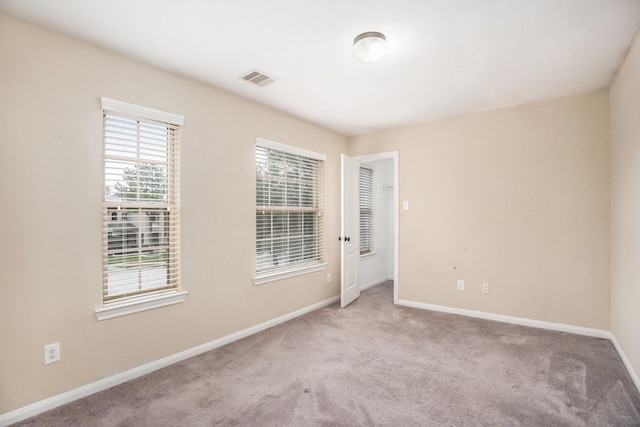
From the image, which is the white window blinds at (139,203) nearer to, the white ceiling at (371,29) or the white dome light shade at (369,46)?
the white ceiling at (371,29)

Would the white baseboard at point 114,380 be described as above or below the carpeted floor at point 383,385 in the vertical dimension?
above

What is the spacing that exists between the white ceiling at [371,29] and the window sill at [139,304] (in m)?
1.88

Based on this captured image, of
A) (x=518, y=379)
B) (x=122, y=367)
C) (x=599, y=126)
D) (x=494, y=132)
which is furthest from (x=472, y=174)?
(x=122, y=367)

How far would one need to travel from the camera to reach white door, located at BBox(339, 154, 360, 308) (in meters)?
4.36

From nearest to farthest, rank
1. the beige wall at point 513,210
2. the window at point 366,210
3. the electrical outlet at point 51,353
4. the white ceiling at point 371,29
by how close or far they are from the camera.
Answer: the white ceiling at point 371,29, the electrical outlet at point 51,353, the beige wall at point 513,210, the window at point 366,210

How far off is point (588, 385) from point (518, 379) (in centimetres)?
45

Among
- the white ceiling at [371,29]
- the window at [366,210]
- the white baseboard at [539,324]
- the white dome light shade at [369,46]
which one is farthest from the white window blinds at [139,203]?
the window at [366,210]

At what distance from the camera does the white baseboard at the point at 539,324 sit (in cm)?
266

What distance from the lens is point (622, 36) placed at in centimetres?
222

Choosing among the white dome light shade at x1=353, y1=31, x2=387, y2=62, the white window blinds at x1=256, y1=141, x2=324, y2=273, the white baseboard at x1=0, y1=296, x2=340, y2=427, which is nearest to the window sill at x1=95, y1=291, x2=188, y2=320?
the white baseboard at x1=0, y1=296, x2=340, y2=427

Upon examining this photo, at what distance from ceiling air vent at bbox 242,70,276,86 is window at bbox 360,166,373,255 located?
2.92m

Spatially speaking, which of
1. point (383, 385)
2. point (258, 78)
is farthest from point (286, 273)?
point (258, 78)

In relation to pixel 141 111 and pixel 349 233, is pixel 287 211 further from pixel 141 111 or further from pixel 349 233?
pixel 141 111

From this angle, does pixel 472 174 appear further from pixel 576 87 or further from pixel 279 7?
pixel 279 7
